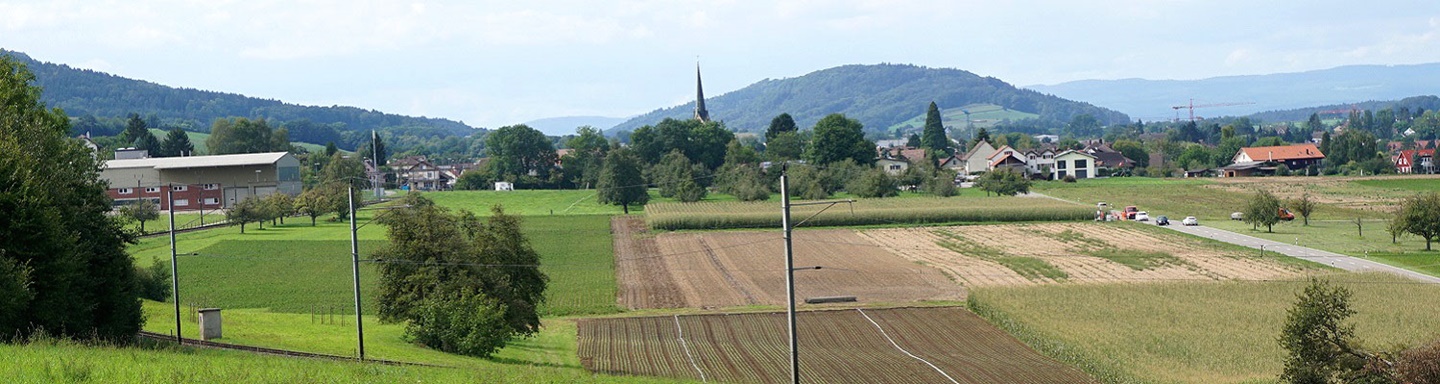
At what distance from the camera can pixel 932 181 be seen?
107 metres

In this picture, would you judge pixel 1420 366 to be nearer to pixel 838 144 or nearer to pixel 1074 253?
pixel 1074 253

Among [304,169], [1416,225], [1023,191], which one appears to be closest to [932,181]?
[1023,191]

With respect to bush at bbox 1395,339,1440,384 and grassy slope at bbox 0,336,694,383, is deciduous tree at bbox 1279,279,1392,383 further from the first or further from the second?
grassy slope at bbox 0,336,694,383

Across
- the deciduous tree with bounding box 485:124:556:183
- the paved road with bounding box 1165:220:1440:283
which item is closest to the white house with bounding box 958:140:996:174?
the deciduous tree with bounding box 485:124:556:183

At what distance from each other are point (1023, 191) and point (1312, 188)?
23809 millimetres

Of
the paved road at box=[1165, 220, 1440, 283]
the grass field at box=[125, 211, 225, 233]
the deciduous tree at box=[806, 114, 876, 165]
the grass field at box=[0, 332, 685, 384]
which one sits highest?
the deciduous tree at box=[806, 114, 876, 165]

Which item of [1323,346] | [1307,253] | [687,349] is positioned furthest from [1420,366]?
[1307,253]

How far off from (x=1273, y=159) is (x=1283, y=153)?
248 centimetres

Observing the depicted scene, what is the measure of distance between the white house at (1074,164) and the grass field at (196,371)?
122 m

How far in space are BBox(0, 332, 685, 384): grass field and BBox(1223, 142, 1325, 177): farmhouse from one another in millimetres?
135918

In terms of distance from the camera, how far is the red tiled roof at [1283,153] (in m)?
148

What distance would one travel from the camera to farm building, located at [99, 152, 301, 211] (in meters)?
92.1

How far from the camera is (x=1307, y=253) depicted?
57.3 m

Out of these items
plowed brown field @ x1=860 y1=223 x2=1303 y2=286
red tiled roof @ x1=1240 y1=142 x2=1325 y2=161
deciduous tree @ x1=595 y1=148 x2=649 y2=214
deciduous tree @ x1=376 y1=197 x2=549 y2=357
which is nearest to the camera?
deciduous tree @ x1=376 y1=197 x2=549 y2=357
